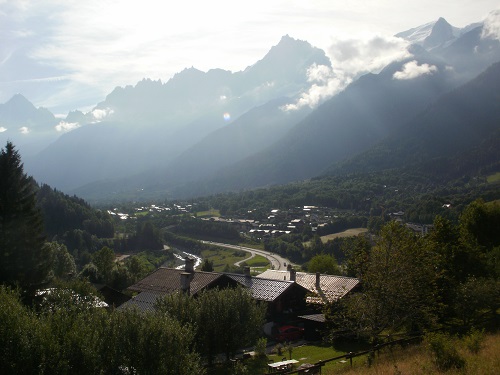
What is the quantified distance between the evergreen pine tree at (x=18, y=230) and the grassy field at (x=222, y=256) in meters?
71.8

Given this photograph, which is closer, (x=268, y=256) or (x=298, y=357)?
(x=298, y=357)

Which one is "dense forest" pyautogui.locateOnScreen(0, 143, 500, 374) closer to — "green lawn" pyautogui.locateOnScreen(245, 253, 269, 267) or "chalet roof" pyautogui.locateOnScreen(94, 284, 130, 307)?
"chalet roof" pyautogui.locateOnScreen(94, 284, 130, 307)

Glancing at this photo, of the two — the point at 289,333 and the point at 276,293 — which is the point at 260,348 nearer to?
the point at 289,333

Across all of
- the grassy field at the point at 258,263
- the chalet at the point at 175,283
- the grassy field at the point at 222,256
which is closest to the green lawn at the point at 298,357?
the chalet at the point at 175,283

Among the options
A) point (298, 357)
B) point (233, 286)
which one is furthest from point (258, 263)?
point (298, 357)

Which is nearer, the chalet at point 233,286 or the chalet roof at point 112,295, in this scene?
the chalet at point 233,286

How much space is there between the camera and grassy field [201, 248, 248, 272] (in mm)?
114381

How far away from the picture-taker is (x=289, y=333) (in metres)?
44.0

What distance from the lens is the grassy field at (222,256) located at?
114381mm

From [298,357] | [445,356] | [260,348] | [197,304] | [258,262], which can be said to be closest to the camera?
[445,356]

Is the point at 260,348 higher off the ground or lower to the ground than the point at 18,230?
lower

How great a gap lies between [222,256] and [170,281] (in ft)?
248

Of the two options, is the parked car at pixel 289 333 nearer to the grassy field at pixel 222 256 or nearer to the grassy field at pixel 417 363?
the grassy field at pixel 417 363

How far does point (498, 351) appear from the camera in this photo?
60.3ft
